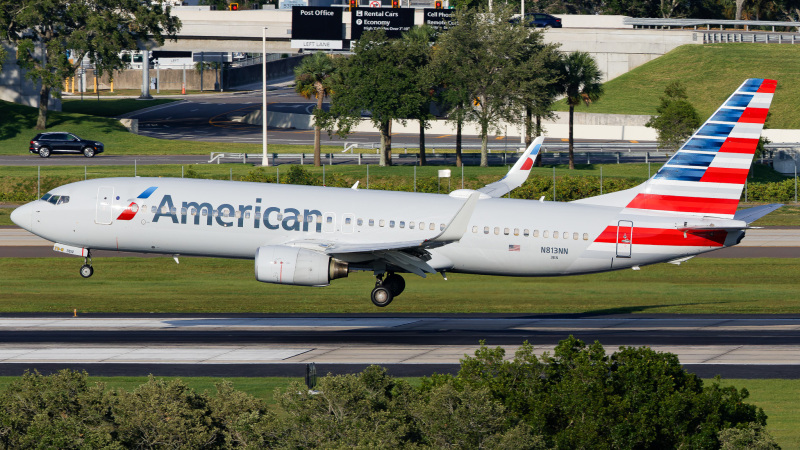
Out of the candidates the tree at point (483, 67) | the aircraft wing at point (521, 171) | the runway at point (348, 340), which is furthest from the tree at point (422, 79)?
the runway at point (348, 340)

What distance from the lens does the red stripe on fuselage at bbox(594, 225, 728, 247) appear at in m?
39.5

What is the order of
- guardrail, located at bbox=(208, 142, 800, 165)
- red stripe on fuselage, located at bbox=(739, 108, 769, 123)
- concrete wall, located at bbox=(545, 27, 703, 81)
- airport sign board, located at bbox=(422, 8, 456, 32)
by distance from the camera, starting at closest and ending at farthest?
red stripe on fuselage, located at bbox=(739, 108, 769, 123) < guardrail, located at bbox=(208, 142, 800, 165) < airport sign board, located at bbox=(422, 8, 456, 32) < concrete wall, located at bbox=(545, 27, 703, 81)

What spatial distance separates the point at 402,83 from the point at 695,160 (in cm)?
5753

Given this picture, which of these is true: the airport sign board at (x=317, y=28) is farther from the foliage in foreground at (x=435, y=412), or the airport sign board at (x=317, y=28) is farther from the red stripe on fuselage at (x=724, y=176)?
the foliage in foreground at (x=435, y=412)

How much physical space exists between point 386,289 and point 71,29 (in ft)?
277

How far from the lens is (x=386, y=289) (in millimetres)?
40156

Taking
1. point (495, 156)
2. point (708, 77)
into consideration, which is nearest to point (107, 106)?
point (495, 156)

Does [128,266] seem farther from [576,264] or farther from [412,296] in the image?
[576,264]

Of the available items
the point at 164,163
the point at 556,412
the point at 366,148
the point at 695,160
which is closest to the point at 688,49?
the point at 366,148

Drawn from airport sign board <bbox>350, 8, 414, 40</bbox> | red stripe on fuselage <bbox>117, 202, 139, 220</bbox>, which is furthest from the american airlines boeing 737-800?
airport sign board <bbox>350, 8, 414, 40</bbox>

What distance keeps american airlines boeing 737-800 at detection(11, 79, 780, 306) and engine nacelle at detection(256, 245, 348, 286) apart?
1.57 m

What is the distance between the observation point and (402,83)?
9631 cm

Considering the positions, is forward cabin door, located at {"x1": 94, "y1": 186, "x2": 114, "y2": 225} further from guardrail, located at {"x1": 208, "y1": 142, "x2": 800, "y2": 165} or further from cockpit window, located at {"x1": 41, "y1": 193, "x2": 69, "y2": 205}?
guardrail, located at {"x1": 208, "y1": 142, "x2": 800, "y2": 165}

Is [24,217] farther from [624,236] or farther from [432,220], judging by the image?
[624,236]
